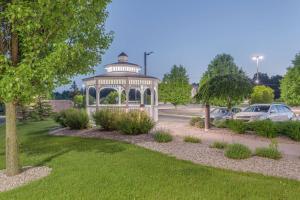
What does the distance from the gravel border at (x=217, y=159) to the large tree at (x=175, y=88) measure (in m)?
31.3

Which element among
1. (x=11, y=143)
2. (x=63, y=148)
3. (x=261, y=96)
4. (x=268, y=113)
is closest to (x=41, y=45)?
(x=11, y=143)

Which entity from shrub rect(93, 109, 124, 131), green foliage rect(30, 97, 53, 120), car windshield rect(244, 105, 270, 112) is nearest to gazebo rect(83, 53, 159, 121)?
shrub rect(93, 109, 124, 131)

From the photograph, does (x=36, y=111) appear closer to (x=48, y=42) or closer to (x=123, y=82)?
(x=123, y=82)

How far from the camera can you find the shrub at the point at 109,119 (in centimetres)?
1415

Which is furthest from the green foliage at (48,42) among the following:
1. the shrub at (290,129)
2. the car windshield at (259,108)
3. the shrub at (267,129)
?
the car windshield at (259,108)

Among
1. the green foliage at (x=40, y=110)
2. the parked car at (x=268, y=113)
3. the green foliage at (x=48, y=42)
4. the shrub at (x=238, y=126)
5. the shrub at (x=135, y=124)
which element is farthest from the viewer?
the green foliage at (x=40, y=110)

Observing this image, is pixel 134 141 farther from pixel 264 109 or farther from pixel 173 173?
pixel 264 109

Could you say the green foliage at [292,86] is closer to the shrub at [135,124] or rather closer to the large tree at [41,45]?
the shrub at [135,124]

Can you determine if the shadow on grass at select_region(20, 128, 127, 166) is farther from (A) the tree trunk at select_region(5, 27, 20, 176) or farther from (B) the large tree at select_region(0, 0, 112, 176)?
(B) the large tree at select_region(0, 0, 112, 176)

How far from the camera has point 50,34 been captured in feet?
23.1

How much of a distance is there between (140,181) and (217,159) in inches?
126

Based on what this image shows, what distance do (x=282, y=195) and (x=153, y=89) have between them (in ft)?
57.9

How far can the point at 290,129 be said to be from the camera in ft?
42.6

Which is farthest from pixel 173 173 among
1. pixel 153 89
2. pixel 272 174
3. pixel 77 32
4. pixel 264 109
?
pixel 153 89
